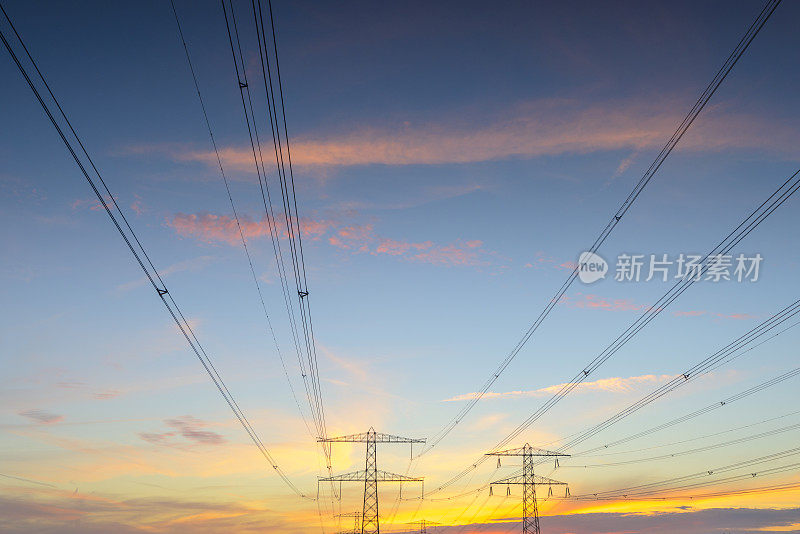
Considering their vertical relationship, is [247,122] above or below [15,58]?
above

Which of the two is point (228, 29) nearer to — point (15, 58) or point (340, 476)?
point (15, 58)

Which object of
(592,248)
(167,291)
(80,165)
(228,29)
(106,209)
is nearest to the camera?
(228,29)

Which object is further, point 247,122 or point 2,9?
point 247,122

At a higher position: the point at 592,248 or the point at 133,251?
the point at 592,248

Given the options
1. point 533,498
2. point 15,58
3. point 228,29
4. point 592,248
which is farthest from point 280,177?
point 533,498

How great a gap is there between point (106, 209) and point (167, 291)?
4.24 meters

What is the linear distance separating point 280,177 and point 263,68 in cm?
639

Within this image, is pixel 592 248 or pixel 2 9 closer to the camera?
pixel 2 9

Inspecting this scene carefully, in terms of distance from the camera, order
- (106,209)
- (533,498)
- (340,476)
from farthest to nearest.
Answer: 1. (340,476)
2. (533,498)
3. (106,209)

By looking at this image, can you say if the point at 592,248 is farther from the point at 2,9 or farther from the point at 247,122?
the point at 2,9

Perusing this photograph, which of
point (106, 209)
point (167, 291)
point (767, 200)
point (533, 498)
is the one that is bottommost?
point (533, 498)

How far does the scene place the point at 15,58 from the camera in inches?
688

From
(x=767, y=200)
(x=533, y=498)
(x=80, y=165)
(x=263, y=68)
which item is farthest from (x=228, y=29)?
(x=533, y=498)

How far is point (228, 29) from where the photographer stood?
20469mm
